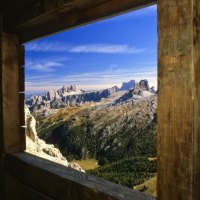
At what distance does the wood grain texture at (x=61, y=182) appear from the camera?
2020 mm

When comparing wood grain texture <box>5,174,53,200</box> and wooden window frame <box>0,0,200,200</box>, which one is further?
wood grain texture <box>5,174,53,200</box>

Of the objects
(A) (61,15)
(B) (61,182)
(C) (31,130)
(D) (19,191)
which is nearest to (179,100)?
(B) (61,182)

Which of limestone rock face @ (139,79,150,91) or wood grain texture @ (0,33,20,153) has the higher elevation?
limestone rock face @ (139,79,150,91)

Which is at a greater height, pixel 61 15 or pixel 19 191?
pixel 61 15

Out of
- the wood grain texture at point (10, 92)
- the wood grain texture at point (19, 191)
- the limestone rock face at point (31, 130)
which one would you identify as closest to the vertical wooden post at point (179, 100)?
the wood grain texture at point (19, 191)

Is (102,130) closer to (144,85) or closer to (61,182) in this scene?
(144,85)

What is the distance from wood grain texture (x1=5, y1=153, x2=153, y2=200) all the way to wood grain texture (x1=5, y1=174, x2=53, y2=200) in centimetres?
4

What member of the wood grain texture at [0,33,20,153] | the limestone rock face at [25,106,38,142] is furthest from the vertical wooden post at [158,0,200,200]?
the limestone rock face at [25,106,38,142]

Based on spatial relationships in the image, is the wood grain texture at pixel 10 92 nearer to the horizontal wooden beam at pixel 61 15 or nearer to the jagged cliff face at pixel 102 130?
the horizontal wooden beam at pixel 61 15

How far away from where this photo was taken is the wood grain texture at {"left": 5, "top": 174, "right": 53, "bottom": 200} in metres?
2.85

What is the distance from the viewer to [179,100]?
1.42 m

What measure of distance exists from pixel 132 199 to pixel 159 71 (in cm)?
88

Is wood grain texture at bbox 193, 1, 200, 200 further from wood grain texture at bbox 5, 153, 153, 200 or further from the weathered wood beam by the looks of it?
the weathered wood beam

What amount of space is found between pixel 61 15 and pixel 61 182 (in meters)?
1.49
